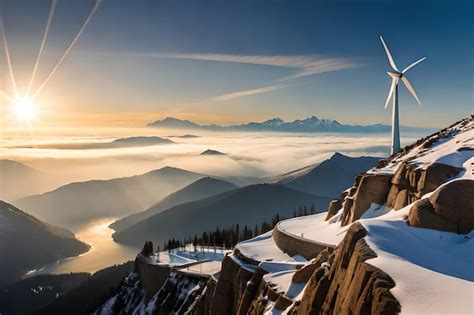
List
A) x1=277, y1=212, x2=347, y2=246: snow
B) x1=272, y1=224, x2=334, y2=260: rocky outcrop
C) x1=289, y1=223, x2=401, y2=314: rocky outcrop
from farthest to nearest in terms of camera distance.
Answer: x1=277, y1=212, x2=347, y2=246: snow → x1=272, y1=224, x2=334, y2=260: rocky outcrop → x1=289, y1=223, x2=401, y2=314: rocky outcrop

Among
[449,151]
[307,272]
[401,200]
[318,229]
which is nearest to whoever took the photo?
[307,272]

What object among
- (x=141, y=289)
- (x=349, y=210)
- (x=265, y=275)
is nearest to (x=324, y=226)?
(x=349, y=210)

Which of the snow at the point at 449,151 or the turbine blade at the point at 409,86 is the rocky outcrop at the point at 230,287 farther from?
the turbine blade at the point at 409,86

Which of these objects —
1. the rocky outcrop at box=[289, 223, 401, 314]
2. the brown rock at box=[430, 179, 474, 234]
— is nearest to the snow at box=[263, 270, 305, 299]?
the rocky outcrop at box=[289, 223, 401, 314]

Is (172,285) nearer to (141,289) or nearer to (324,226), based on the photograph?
(141,289)

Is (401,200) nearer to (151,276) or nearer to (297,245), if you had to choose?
(297,245)

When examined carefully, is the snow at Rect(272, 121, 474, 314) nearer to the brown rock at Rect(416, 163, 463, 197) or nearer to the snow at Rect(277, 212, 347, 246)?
the brown rock at Rect(416, 163, 463, 197)

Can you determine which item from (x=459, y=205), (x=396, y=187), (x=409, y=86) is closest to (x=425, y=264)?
(x=459, y=205)

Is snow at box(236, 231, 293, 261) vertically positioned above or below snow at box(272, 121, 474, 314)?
below
